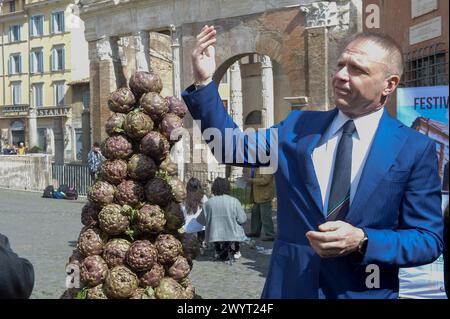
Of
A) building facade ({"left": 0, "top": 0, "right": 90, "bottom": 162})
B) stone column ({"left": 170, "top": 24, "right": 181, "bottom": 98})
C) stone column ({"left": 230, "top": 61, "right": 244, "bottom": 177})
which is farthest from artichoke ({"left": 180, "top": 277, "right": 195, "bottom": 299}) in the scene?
building facade ({"left": 0, "top": 0, "right": 90, "bottom": 162})

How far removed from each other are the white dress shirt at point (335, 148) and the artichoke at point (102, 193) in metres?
1.75

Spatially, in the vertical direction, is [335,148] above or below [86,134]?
below

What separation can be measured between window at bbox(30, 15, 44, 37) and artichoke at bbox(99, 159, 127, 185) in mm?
51056

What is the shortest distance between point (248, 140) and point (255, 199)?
834 centimetres

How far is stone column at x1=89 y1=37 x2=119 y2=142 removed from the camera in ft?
70.4

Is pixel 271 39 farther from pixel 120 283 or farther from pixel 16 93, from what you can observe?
pixel 16 93

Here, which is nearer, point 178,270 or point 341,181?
point 341,181

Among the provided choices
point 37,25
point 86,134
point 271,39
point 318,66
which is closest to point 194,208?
point 318,66

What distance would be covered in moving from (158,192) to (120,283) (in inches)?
22.5

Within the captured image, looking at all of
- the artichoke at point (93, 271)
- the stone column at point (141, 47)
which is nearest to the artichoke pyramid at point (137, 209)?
the artichoke at point (93, 271)

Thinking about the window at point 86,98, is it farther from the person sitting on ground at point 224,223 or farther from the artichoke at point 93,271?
the artichoke at point 93,271

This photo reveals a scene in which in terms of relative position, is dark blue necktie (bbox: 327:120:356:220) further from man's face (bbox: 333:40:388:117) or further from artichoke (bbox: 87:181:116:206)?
artichoke (bbox: 87:181:116:206)

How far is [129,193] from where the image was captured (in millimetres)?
3752
